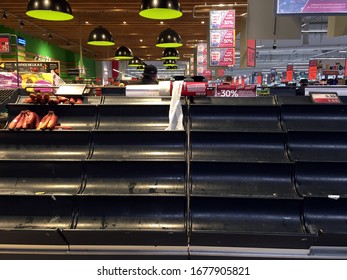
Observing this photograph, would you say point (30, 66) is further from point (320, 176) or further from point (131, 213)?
point (320, 176)

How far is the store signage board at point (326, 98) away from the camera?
3.32 meters

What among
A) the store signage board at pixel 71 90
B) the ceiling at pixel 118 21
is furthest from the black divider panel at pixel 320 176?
the ceiling at pixel 118 21

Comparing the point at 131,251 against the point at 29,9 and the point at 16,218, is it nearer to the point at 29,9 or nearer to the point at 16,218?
the point at 16,218

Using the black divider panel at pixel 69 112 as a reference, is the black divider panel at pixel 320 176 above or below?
below

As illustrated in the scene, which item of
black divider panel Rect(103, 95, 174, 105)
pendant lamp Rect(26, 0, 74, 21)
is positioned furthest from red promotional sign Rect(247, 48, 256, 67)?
black divider panel Rect(103, 95, 174, 105)

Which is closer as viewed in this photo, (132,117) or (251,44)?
(132,117)

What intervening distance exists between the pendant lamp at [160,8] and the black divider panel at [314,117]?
1.98m

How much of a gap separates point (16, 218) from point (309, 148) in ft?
9.57

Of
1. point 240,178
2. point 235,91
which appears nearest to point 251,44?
point 235,91

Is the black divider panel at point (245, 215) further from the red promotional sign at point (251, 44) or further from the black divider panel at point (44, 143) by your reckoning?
the red promotional sign at point (251, 44)

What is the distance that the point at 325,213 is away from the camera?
2.70 m

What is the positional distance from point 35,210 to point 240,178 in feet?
6.41

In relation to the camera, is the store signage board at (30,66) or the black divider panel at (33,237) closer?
the black divider panel at (33,237)

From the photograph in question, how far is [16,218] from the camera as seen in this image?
110 inches
